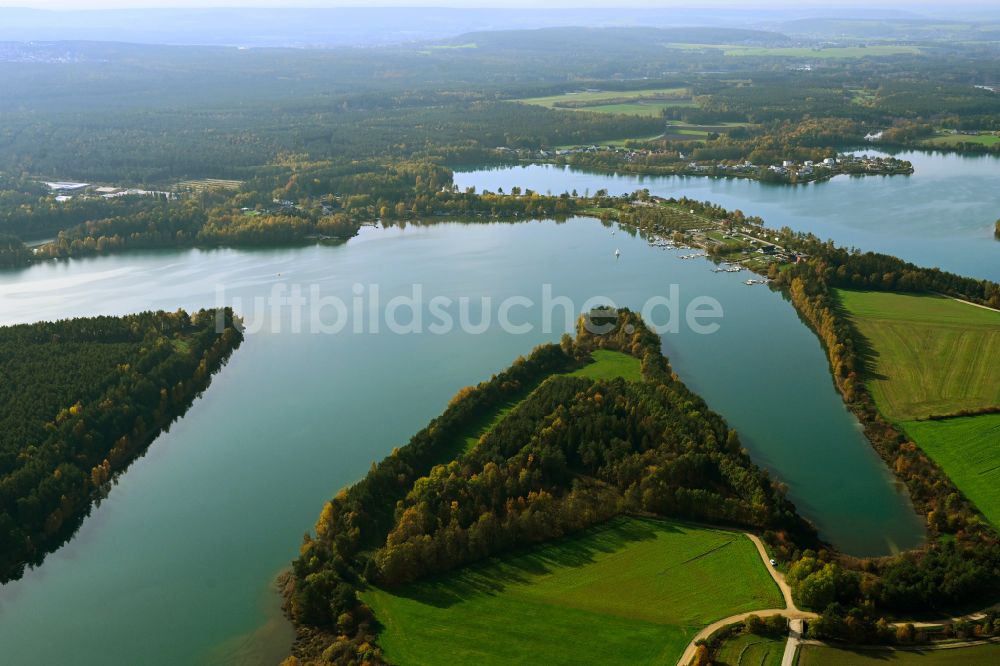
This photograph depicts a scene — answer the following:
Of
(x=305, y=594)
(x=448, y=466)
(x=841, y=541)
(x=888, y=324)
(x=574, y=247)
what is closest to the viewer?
(x=305, y=594)

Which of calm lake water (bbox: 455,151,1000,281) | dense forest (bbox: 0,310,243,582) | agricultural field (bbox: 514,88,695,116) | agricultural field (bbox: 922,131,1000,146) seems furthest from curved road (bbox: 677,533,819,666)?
agricultural field (bbox: 514,88,695,116)

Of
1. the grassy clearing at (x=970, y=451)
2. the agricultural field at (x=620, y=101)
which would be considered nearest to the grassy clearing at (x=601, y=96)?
the agricultural field at (x=620, y=101)

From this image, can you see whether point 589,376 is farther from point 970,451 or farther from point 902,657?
point 902,657

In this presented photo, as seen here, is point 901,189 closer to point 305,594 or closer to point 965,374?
point 965,374

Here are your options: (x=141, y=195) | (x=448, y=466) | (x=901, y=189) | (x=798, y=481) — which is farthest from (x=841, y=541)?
(x=141, y=195)

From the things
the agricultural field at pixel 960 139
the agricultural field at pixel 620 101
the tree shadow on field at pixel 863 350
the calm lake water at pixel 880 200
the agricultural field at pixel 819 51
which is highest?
the agricultural field at pixel 819 51

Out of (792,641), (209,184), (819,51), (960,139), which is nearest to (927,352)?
(792,641)

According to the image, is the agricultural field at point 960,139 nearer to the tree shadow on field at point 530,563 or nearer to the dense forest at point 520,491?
the dense forest at point 520,491

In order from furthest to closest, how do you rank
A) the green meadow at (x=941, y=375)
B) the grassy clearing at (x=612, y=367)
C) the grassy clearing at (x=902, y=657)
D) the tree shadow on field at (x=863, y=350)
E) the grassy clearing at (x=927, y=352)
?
1. the tree shadow on field at (x=863, y=350)
2. the grassy clearing at (x=612, y=367)
3. the grassy clearing at (x=927, y=352)
4. the green meadow at (x=941, y=375)
5. the grassy clearing at (x=902, y=657)
